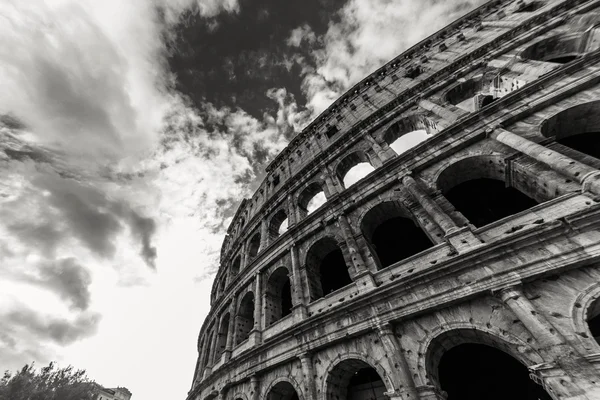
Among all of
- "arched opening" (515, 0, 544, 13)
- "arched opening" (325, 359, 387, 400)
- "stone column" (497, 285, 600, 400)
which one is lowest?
"stone column" (497, 285, 600, 400)

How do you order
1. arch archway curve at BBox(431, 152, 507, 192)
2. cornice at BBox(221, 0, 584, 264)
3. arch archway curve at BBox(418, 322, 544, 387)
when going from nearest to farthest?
arch archway curve at BBox(418, 322, 544, 387) < arch archway curve at BBox(431, 152, 507, 192) < cornice at BBox(221, 0, 584, 264)

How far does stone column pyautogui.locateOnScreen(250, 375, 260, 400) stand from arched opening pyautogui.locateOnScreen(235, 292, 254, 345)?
3247 mm

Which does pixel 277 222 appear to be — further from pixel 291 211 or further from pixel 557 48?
pixel 557 48

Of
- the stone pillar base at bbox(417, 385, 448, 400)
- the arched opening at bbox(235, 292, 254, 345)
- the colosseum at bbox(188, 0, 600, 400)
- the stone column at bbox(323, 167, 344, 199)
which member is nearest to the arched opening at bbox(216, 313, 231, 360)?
the colosseum at bbox(188, 0, 600, 400)

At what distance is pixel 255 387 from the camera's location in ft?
26.7

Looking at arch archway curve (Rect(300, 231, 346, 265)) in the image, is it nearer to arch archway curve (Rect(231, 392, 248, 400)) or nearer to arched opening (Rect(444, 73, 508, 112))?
arch archway curve (Rect(231, 392, 248, 400))

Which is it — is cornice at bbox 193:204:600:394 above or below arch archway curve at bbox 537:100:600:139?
below

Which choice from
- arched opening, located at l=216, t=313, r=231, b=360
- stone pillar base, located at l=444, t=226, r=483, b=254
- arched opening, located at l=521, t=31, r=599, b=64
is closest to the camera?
stone pillar base, located at l=444, t=226, r=483, b=254

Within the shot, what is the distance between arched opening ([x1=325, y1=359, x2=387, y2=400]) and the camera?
21.9 feet

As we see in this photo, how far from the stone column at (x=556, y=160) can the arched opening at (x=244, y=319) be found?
11.5 m

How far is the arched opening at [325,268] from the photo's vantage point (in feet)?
31.6

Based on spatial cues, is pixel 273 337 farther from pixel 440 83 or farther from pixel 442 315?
pixel 440 83

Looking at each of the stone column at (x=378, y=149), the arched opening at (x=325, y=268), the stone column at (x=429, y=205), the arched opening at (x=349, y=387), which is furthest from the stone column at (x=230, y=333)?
the stone column at (x=378, y=149)

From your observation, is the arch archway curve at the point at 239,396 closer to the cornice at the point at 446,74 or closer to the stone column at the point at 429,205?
the stone column at the point at 429,205
